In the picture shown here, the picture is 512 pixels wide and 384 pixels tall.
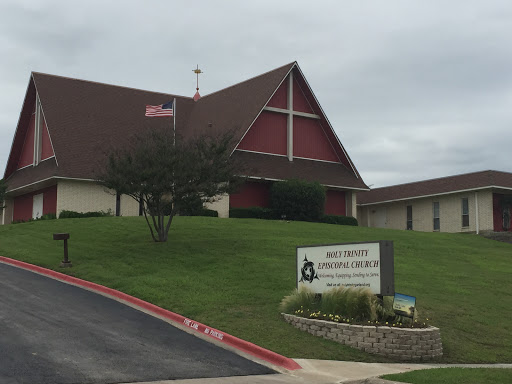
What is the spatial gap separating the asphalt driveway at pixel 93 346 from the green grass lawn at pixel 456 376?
261 cm

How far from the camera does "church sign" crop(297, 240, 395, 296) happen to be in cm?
1487

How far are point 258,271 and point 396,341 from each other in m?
7.27

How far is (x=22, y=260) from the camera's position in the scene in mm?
22656

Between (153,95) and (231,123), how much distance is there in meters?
7.45

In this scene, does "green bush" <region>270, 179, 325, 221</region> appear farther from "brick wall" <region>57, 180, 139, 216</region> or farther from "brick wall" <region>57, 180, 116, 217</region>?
"brick wall" <region>57, 180, 116, 217</region>

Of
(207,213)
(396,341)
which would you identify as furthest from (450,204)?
(396,341)

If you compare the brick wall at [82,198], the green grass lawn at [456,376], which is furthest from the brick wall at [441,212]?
the green grass lawn at [456,376]

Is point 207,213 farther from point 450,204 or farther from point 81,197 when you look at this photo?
point 450,204

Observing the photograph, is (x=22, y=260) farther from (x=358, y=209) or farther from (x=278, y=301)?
(x=358, y=209)

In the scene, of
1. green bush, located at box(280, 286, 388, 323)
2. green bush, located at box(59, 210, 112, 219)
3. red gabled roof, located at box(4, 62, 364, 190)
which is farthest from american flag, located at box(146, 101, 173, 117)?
green bush, located at box(280, 286, 388, 323)

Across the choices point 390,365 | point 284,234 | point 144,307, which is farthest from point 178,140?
point 390,365

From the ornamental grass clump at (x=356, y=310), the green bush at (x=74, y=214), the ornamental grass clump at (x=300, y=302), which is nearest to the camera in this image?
the ornamental grass clump at (x=356, y=310)

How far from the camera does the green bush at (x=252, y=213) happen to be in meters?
37.5

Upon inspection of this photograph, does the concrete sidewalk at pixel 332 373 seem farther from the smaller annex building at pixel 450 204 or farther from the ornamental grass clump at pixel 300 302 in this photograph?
the smaller annex building at pixel 450 204
